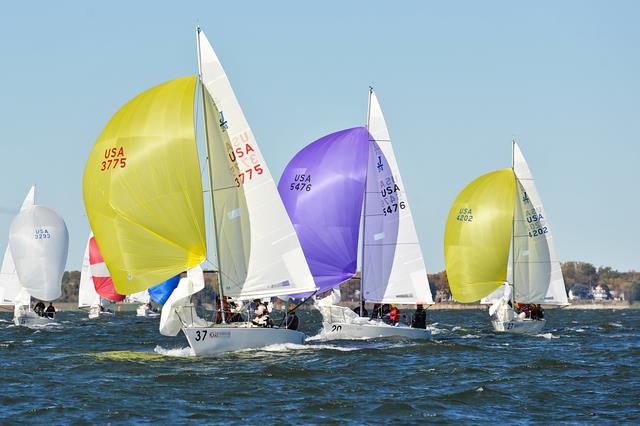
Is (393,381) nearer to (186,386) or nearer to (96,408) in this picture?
(186,386)

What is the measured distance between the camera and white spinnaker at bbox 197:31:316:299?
31.9 metres

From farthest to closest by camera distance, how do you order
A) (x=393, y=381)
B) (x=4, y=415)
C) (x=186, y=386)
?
(x=393, y=381) < (x=186, y=386) < (x=4, y=415)

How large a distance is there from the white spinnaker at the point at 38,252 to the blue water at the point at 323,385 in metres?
25.7

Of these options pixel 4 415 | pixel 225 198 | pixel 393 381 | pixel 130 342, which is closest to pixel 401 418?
pixel 393 381

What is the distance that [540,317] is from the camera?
176 feet

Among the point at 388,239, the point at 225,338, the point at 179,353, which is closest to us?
the point at 225,338

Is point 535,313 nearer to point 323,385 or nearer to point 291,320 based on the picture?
point 291,320

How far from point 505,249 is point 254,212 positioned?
2467 cm

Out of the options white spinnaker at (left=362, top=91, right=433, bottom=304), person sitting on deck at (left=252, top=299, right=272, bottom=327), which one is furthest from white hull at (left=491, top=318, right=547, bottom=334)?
person sitting on deck at (left=252, top=299, right=272, bottom=327)

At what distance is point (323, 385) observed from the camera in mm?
26422

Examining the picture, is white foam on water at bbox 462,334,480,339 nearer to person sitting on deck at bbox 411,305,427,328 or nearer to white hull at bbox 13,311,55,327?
person sitting on deck at bbox 411,305,427,328

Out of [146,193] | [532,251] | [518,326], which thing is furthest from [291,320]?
[532,251]

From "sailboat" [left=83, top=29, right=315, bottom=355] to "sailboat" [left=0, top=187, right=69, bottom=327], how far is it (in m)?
33.4

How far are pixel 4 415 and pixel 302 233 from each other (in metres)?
19.4
